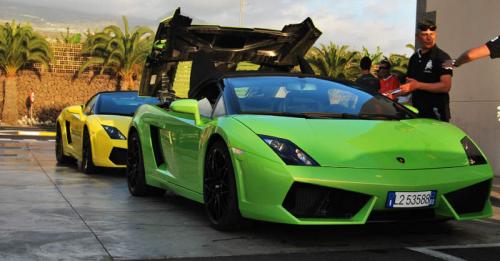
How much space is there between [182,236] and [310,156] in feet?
3.88

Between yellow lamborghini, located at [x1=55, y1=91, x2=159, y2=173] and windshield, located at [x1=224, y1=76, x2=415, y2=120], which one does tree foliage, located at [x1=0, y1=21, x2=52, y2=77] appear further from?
windshield, located at [x1=224, y1=76, x2=415, y2=120]

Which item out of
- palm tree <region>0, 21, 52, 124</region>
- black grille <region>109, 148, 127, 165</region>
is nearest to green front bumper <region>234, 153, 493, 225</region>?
black grille <region>109, 148, 127, 165</region>

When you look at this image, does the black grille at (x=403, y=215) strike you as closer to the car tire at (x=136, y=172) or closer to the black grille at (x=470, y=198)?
the black grille at (x=470, y=198)

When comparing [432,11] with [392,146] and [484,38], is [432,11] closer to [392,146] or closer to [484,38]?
[484,38]

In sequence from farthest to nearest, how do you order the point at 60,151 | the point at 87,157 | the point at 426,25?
the point at 60,151, the point at 87,157, the point at 426,25

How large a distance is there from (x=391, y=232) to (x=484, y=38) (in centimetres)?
576

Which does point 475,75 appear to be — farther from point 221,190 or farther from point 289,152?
point 289,152

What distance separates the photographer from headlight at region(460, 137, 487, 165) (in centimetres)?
521

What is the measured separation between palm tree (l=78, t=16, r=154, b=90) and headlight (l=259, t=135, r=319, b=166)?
100.0 feet

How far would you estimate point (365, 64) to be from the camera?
10484 millimetres

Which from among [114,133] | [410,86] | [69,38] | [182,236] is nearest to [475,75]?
[410,86]

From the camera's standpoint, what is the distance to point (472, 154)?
17.3 feet

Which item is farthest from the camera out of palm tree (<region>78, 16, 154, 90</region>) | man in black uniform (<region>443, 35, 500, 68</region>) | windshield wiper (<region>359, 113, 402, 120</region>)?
palm tree (<region>78, 16, 154, 90</region>)

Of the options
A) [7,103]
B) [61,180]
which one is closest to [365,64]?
[61,180]
